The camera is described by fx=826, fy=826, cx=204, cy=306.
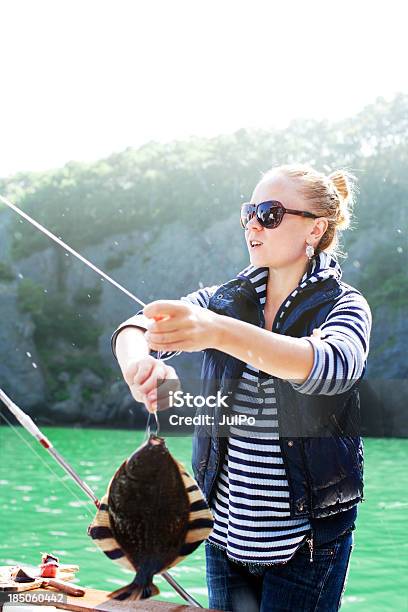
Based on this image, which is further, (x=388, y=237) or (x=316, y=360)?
(x=388, y=237)

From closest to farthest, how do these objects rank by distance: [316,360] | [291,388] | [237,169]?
1. [316,360]
2. [291,388]
3. [237,169]

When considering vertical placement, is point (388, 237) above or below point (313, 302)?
above

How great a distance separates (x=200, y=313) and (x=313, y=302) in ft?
1.76

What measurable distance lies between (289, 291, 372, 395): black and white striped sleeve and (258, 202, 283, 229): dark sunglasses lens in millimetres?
259

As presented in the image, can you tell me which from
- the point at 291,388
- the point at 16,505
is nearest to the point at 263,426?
the point at 291,388

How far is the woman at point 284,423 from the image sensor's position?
5.97 feet

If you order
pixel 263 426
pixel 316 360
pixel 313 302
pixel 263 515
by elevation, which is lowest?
pixel 263 515

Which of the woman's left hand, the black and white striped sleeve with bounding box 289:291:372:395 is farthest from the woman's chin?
the woman's left hand

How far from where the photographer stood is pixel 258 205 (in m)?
1.99

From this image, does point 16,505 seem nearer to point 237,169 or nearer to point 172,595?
point 172,595

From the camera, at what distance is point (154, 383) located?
5.02 feet

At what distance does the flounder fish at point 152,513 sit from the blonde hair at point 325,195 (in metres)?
0.78

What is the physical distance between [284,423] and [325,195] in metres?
0.58

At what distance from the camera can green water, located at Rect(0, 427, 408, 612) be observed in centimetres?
776
